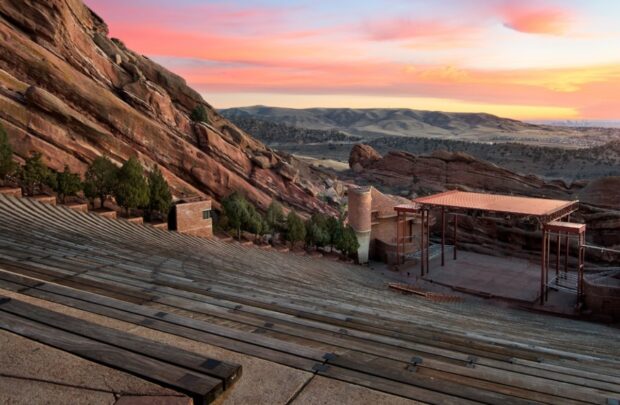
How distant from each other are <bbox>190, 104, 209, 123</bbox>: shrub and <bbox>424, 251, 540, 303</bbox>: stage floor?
24.1m

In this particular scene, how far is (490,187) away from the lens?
54125 millimetres

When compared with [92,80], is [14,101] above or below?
below

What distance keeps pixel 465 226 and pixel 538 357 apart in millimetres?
35912

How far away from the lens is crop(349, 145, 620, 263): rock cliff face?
38.5 m

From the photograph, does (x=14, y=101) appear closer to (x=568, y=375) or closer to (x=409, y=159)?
(x=568, y=375)

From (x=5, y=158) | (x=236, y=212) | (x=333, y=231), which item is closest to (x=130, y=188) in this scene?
(x=5, y=158)

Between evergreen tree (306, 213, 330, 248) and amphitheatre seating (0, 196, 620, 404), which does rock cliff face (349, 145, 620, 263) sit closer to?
evergreen tree (306, 213, 330, 248)

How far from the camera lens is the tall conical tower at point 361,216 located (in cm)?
3684

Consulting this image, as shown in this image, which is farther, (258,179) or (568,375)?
(258,179)

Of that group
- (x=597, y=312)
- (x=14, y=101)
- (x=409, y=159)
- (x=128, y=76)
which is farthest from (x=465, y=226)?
(x=14, y=101)

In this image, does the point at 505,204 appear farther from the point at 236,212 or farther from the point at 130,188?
the point at 130,188

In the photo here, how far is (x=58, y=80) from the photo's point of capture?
1241 inches

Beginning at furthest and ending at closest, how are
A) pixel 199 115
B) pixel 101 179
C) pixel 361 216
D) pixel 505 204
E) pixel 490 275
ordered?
pixel 199 115, pixel 361 216, pixel 490 275, pixel 505 204, pixel 101 179

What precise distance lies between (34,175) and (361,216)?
72.3 ft
